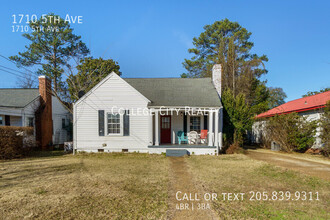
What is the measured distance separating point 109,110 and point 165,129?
4123mm

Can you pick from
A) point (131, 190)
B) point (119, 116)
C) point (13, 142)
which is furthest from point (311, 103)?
point (13, 142)

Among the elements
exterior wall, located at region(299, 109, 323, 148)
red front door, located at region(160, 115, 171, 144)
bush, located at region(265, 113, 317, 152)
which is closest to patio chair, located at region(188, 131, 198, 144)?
red front door, located at region(160, 115, 171, 144)

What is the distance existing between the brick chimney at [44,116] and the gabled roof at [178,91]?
653cm

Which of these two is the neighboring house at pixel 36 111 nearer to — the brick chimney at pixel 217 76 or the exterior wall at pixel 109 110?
the exterior wall at pixel 109 110

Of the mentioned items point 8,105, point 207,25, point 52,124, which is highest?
point 207,25

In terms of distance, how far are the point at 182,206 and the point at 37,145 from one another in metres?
13.6

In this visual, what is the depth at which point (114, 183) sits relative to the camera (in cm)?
621

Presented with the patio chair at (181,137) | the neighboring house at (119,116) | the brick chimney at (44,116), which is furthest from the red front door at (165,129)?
the brick chimney at (44,116)

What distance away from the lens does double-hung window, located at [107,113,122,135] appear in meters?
12.6

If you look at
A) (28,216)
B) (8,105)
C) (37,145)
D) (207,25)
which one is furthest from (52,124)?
(207,25)

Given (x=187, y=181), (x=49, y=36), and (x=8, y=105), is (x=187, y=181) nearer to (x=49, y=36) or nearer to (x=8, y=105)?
(x=8, y=105)

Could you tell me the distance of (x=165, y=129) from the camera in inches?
554

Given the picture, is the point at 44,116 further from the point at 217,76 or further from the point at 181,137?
the point at 217,76

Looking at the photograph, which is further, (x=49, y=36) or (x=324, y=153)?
(x=49, y=36)
